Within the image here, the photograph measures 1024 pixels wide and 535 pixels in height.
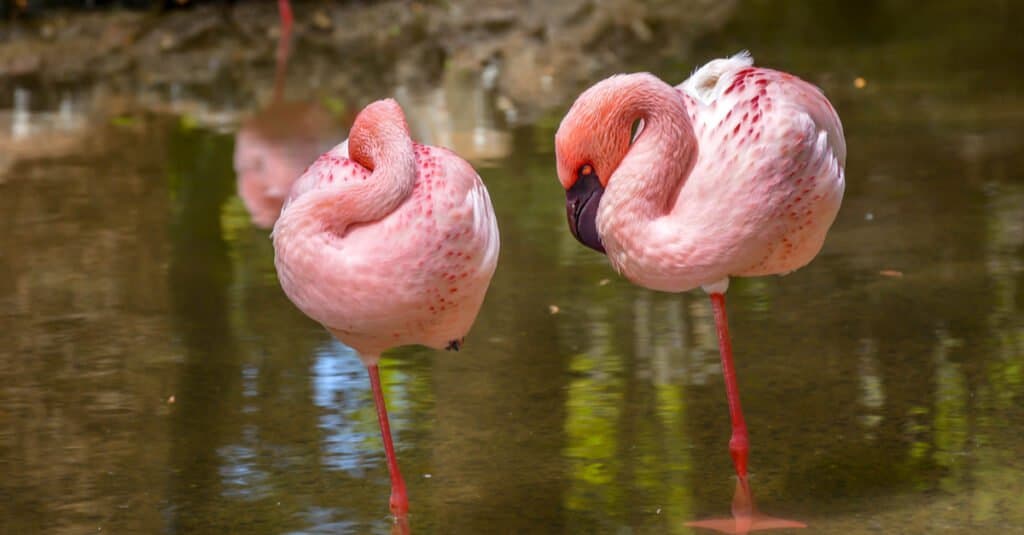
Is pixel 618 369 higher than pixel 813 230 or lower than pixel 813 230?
lower

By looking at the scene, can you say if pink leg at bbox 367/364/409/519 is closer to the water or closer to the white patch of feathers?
the water

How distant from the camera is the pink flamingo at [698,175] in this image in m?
3.92

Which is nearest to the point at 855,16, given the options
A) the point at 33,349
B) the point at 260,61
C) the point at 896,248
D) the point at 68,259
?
the point at 260,61

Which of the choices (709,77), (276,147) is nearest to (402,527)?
(709,77)

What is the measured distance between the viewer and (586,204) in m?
4.09

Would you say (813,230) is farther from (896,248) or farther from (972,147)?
(972,147)

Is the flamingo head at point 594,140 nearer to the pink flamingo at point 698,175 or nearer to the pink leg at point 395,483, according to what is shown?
the pink flamingo at point 698,175

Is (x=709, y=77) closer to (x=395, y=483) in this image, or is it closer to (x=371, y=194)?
(x=371, y=194)

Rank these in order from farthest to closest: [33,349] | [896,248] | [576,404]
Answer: [896,248], [33,349], [576,404]

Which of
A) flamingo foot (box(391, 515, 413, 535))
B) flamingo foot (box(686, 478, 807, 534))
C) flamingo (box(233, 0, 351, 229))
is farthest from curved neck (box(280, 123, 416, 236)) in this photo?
flamingo (box(233, 0, 351, 229))

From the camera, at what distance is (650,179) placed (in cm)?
391

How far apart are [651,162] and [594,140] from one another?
0.18 meters

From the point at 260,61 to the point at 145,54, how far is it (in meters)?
1.06

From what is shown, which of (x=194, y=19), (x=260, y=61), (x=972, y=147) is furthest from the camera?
(x=194, y=19)
